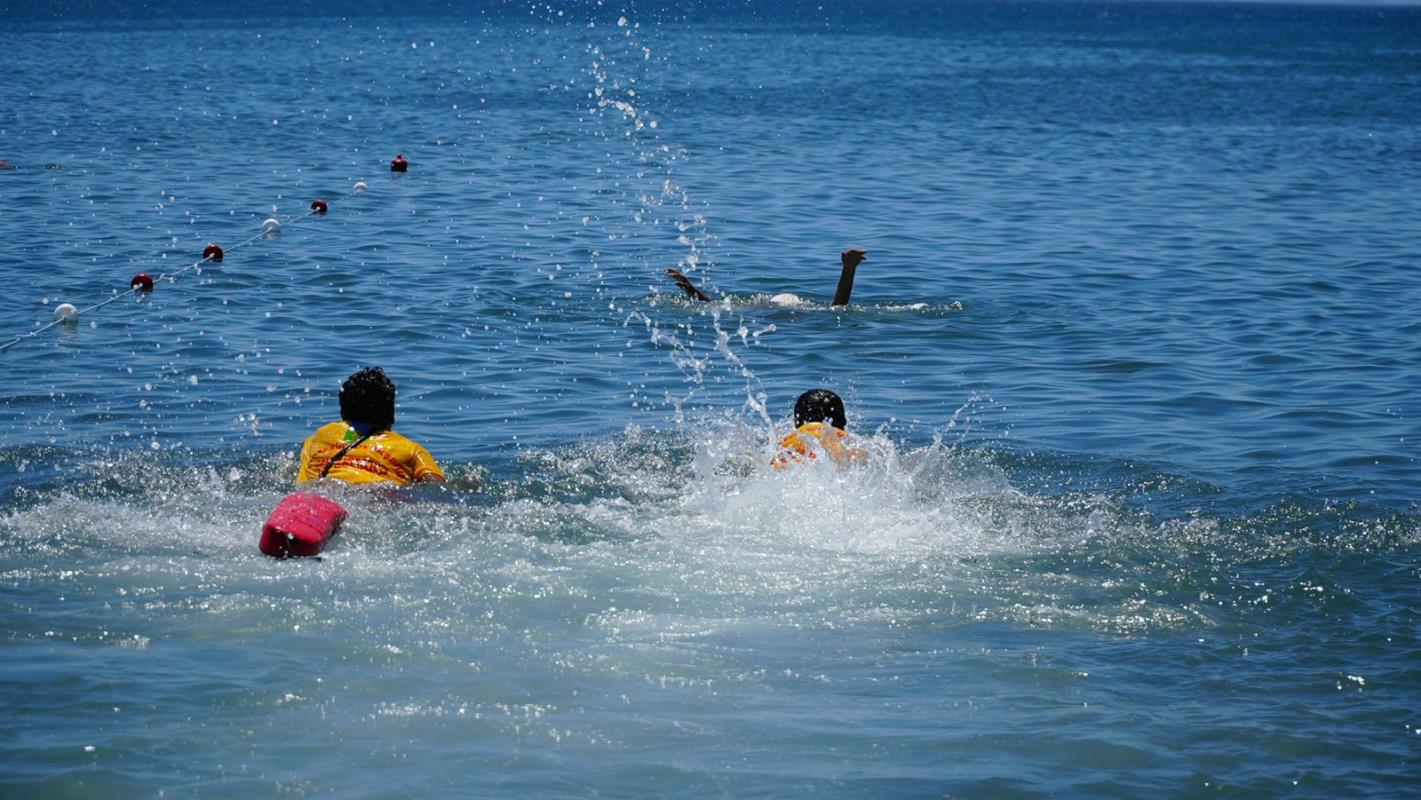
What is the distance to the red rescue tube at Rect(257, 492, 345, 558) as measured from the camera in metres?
8.49

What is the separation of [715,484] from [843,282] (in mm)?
6666

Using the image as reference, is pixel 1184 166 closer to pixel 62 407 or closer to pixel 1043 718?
pixel 62 407

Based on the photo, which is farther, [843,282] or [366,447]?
[843,282]

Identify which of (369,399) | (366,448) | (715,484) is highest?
(369,399)

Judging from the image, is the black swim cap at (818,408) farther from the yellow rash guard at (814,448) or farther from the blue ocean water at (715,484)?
the blue ocean water at (715,484)

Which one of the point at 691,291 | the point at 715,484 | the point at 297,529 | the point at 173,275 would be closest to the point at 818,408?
the point at 715,484

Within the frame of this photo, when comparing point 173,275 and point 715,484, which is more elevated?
point 173,275

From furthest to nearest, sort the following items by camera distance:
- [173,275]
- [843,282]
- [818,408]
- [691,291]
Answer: [173,275], [691,291], [843,282], [818,408]

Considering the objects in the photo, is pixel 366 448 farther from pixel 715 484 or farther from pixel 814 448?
pixel 814 448

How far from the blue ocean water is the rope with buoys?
5.6 inches

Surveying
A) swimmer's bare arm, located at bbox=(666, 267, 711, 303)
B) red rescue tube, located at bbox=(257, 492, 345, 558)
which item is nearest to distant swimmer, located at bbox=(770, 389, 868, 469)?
red rescue tube, located at bbox=(257, 492, 345, 558)

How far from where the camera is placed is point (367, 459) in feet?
31.8

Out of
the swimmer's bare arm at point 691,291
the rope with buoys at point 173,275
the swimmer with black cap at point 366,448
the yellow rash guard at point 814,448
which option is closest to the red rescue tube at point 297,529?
the swimmer with black cap at point 366,448

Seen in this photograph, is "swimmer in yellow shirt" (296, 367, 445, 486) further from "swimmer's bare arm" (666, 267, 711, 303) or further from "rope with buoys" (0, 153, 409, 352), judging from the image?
"swimmer's bare arm" (666, 267, 711, 303)
